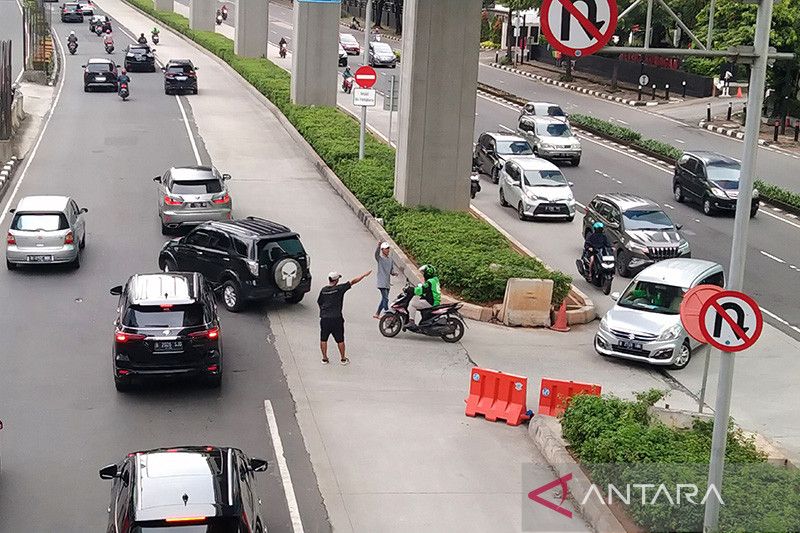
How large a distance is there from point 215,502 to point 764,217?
28910 millimetres

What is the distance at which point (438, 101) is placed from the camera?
1162 inches

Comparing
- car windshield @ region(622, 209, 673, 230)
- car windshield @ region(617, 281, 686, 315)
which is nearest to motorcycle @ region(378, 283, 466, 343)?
car windshield @ region(617, 281, 686, 315)

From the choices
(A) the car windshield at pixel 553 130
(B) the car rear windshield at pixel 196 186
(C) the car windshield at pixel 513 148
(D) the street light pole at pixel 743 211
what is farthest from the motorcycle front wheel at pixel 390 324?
(A) the car windshield at pixel 553 130

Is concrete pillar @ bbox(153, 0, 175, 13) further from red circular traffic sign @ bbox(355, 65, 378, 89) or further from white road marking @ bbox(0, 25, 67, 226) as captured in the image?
red circular traffic sign @ bbox(355, 65, 378, 89)

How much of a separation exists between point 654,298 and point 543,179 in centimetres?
1318

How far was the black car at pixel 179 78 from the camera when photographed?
182 ft

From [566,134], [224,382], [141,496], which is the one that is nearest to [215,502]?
[141,496]

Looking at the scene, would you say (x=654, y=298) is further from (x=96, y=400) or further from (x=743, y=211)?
(x=743, y=211)

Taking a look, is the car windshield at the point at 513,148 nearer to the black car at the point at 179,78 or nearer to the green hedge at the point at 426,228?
the green hedge at the point at 426,228

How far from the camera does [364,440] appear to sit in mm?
16297

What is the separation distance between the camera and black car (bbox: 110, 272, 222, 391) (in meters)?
17.3

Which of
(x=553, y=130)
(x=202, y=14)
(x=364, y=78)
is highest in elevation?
(x=202, y=14)

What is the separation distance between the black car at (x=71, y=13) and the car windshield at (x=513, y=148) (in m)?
64.6

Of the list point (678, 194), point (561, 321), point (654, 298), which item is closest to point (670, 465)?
point (654, 298)
